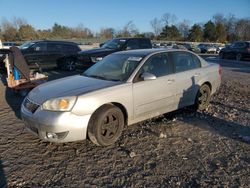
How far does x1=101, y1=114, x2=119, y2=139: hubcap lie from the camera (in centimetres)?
477

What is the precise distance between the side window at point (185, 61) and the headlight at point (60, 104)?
2599 mm

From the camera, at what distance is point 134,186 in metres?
3.58

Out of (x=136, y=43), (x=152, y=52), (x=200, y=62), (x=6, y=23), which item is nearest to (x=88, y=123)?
(x=152, y=52)

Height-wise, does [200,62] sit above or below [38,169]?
above

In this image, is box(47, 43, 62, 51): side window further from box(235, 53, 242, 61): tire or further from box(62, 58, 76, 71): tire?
box(235, 53, 242, 61): tire

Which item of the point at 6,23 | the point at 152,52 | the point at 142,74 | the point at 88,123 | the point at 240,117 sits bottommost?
the point at 240,117

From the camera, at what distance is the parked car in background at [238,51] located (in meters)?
23.9

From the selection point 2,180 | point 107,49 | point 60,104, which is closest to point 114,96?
point 60,104

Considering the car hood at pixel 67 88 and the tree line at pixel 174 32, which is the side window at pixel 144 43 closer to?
the car hood at pixel 67 88

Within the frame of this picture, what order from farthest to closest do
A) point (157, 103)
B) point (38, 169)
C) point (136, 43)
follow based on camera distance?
point (136, 43), point (157, 103), point (38, 169)

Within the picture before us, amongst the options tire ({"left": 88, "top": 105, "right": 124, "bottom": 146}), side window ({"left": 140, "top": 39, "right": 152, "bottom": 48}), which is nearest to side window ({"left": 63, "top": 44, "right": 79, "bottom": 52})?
side window ({"left": 140, "top": 39, "right": 152, "bottom": 48})

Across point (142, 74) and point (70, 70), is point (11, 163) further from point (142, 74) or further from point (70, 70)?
point (70, 70)

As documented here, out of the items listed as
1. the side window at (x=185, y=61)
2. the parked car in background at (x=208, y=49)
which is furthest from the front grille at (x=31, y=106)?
the parked car in background at (x=208, y=49)

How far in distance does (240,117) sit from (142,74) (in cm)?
267
